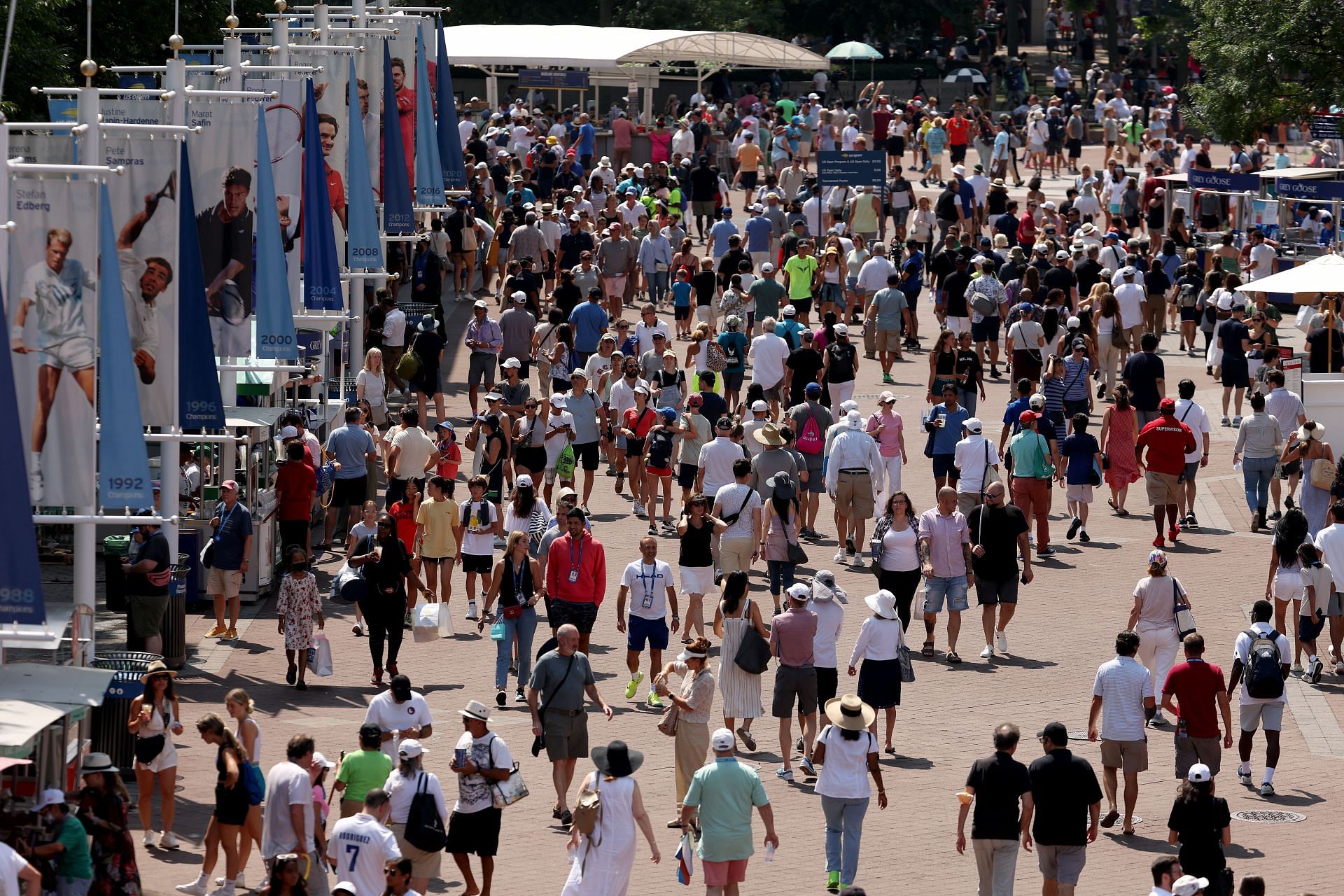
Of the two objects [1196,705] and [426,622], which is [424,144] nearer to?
[426,622]

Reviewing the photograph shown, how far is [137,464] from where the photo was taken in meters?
15.2

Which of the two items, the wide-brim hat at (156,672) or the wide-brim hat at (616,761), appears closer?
the wide-brim hat at (616,761)

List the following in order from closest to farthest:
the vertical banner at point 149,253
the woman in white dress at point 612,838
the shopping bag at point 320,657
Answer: the woman in white dress at point 612,838 → the vertical banner at point 149,253 → the shopping bag at point 320,657

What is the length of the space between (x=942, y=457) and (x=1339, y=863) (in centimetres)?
869

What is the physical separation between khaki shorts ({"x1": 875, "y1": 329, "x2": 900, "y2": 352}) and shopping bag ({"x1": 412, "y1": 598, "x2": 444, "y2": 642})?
12.6m

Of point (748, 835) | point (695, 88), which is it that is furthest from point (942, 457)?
point (695, 88)

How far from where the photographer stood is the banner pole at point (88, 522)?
14633 mm

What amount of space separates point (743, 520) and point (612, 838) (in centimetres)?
693

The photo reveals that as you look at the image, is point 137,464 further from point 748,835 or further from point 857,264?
point 857,264

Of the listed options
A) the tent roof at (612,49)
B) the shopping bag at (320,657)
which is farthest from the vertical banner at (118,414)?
the tent roof at (612,49)

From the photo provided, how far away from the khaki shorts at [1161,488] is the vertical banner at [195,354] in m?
9.59

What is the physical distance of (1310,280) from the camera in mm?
26453

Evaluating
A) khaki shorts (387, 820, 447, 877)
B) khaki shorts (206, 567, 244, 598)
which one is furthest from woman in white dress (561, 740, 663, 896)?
khaki shorts (206, 567, 244, 598)

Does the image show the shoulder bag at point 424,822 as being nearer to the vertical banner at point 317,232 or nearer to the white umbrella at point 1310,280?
the vertical banner at point 317,232
